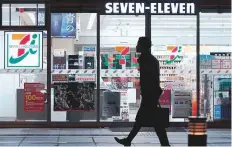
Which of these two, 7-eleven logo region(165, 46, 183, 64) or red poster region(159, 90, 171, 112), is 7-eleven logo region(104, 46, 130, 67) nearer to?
7-eleven logo region(165, 46, 183, 64)

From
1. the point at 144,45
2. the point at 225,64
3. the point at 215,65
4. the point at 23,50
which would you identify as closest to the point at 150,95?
the point at 144,45

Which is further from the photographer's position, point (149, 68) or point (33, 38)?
point (33, 38)

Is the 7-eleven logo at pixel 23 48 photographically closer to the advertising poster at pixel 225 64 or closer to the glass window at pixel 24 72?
the glass window at pixel 24 72

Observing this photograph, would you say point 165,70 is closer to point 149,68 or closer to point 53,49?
point 53,49

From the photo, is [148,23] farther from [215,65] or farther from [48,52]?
[48,52]

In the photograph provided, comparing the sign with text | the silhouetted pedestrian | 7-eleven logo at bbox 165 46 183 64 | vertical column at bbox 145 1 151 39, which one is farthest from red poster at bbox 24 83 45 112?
the silhouetted pedestrian

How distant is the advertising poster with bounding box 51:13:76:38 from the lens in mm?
14141

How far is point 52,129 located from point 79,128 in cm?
70

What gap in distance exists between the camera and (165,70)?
47.5 feet

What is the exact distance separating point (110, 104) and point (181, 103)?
1827mm

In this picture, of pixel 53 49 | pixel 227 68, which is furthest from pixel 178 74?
pixel 53 49

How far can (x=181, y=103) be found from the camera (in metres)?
14.4

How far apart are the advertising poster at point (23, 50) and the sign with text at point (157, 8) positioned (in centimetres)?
195

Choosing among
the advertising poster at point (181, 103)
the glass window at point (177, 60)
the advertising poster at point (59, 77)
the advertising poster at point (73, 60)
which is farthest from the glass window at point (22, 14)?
the advertising poster at point (181, 103)
